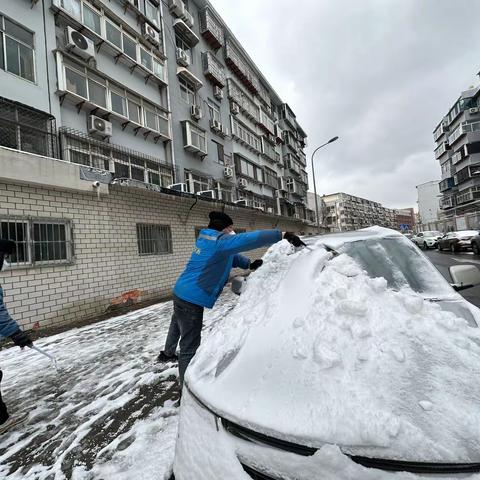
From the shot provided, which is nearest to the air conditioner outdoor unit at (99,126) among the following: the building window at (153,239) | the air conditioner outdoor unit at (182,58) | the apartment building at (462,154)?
the building window at (153,239)

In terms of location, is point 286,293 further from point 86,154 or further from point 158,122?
point 158,122

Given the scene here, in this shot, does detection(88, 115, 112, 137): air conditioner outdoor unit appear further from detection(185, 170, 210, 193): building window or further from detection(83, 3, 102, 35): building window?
detection(185, 170, 210, 193): building window

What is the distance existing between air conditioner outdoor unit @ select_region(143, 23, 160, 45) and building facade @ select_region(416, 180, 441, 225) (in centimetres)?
8737

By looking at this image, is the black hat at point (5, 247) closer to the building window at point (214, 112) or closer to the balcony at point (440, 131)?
the building window at point (214, 112)

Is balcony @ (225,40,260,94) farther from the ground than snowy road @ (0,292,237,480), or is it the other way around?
balcony @ (225,40,260,94)

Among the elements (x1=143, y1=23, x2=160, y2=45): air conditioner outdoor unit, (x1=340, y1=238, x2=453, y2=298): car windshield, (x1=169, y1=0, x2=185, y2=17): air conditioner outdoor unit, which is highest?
(x1=169, y1=0, x2=185, y2=17): air conditioner outdoor unit

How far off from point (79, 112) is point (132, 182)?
9.98 feet

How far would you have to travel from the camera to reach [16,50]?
7949 millimetres

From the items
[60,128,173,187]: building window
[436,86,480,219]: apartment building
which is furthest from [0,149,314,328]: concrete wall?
[436,86,480,219]: apartment building

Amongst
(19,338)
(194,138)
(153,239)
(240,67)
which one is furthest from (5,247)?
(240,67)

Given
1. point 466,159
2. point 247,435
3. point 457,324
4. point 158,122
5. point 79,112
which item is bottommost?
point 247,435

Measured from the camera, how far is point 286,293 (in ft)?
6.66

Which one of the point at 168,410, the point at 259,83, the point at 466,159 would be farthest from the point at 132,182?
the point at 466,159

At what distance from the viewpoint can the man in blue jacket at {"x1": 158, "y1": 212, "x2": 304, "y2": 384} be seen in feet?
8.80
